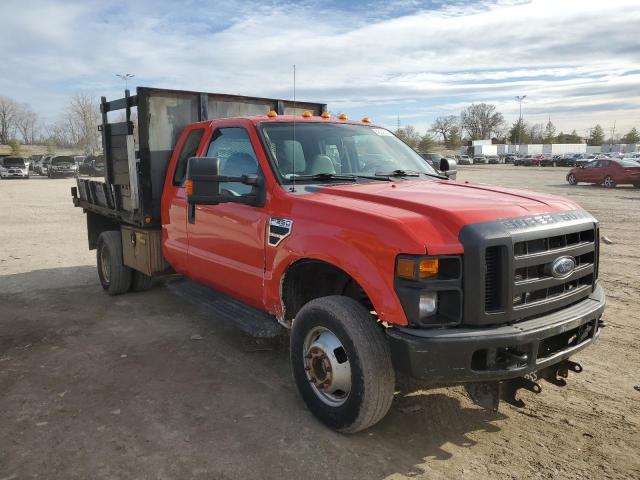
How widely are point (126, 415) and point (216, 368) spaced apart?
3.08 feet

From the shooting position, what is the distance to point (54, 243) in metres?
10.4

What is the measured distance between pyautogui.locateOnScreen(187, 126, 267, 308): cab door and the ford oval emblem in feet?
6.43

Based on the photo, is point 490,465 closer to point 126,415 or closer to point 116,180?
point 126,415

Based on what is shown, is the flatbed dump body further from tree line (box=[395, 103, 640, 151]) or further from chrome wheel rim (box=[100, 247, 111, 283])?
tree line (box=[395, 103, 640, 151])

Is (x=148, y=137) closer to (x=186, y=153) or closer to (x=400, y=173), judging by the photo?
(x=186, y=153)

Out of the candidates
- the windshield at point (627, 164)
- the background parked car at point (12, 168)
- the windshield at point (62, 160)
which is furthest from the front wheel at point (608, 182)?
the background parked car at point (12, 168)

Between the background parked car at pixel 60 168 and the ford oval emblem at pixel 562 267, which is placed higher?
the background parked car at pixel 60 168

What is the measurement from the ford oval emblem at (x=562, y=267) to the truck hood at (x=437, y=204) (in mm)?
313

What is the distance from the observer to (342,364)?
333cm

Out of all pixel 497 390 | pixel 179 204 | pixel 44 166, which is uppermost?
pixel 44 166

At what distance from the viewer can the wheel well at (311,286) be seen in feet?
12.2

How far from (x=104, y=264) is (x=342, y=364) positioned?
4588 mm

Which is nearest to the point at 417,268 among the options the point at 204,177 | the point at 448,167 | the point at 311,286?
the point at 311,286

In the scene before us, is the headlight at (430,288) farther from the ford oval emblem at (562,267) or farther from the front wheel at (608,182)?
the front wheel at (608,182)
